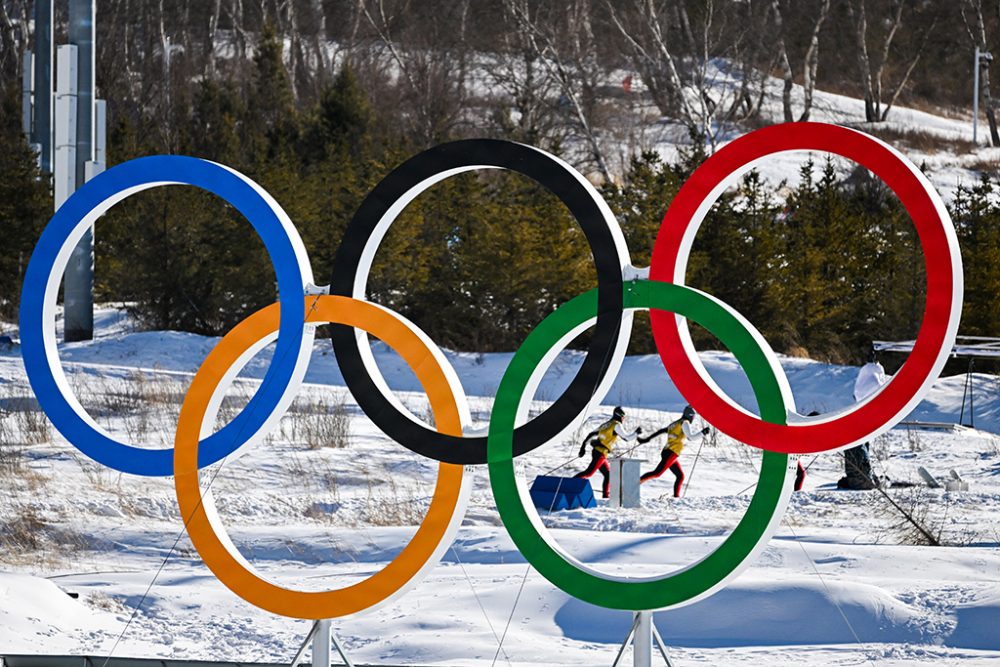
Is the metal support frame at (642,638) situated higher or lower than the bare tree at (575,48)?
lower

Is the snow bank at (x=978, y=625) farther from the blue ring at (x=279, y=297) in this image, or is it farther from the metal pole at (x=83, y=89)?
the metal pole at (x=83, y=89)

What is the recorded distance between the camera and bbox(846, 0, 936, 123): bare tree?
123 feet

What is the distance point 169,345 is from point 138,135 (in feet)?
43.5

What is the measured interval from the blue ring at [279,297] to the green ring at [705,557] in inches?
46.4

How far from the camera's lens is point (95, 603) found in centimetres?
873

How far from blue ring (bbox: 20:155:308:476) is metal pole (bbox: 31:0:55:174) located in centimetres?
1715

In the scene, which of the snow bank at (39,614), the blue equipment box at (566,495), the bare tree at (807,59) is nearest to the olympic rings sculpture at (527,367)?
the snow bank at (39,614)

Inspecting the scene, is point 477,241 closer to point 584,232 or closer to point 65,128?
point 65,128

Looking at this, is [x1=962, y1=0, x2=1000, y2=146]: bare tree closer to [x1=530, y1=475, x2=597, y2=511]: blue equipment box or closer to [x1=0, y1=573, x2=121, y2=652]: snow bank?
[x1=530, y1=475, x2=597, y2=511]: blue equipment box

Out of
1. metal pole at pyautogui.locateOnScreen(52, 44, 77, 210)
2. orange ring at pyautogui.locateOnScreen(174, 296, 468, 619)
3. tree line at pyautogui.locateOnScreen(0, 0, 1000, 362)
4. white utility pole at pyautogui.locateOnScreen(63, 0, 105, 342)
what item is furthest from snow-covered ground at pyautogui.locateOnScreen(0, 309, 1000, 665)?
tree line at pyautogui.locateOnScreen(0, 0, 1000, 362)

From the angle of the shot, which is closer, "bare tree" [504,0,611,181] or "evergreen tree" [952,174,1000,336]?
"evergreen tree" [952,174,1000,336]

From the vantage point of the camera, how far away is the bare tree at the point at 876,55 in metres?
37.6

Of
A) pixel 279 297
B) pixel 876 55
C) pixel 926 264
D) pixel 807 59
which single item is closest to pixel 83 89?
pixel 279 297

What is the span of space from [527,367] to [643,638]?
135cm
